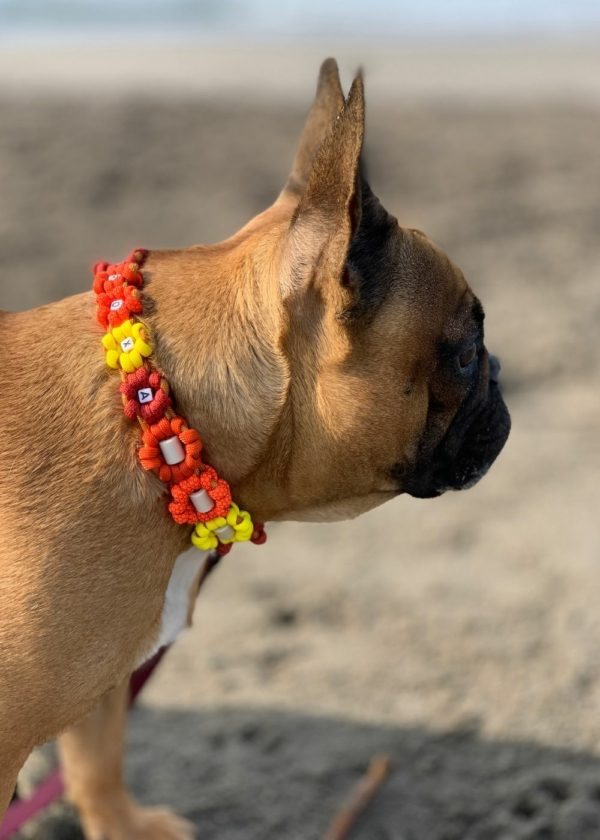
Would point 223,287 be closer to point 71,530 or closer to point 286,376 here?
point 286,376

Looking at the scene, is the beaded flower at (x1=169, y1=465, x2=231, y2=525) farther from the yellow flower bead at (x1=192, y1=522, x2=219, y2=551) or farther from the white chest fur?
the white chest fur

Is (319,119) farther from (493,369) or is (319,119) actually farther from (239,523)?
(239,523)

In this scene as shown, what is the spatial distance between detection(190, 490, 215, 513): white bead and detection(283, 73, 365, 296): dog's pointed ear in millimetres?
454

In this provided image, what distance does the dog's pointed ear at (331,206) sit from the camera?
1.98 m

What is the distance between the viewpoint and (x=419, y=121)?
9.29 m

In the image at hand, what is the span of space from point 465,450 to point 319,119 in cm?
91

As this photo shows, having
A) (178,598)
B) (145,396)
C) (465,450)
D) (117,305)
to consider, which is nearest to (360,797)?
(178,598)

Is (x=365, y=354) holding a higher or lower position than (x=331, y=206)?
lower

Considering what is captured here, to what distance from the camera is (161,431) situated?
2.19 m

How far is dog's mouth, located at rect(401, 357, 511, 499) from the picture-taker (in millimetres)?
2512

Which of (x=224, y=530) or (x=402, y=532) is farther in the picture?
(x=402, y=532)

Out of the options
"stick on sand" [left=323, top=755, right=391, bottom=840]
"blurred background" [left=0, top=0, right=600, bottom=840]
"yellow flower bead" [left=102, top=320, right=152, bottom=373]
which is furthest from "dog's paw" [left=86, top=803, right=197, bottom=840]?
"yellow flower bead" [left=102, top=320, right=152, bottom=373]

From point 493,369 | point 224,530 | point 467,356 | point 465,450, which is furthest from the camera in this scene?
point 493,369

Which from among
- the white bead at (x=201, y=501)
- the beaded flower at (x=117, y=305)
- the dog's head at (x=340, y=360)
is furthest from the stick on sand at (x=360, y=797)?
the beaded flower at (x=117, y=305)
